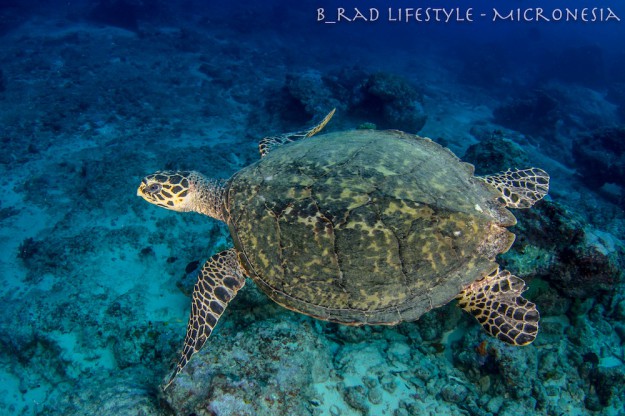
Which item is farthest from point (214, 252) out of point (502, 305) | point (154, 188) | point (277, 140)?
point (502, 305)

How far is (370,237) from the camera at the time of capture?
3057 mm

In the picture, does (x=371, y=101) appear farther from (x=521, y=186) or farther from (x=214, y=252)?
(x=214, y=252)

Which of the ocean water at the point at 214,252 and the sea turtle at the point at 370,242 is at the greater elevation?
the sea turtle at the point at 370,242

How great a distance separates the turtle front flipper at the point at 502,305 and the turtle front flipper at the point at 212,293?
2.56 metres

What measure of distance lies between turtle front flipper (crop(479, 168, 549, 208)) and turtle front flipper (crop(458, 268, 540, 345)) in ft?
3.01

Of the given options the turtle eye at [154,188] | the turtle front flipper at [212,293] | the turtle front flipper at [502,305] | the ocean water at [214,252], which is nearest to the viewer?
the turtle front flipper at [502,305]

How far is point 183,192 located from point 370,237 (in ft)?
9.39

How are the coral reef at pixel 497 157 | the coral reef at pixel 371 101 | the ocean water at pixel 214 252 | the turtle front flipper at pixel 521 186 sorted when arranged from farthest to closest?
the coral reef at pixel 371 101
the coral reef at pixel 497 157
the turtle front flipper at pixel 521 186
the ocean water at pixel 214 252

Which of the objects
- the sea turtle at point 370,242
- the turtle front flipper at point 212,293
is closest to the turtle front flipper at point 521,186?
the sea turtle at point 370,242

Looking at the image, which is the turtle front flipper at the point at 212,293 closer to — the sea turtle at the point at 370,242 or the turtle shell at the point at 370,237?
the sea turtle at the point at 370,242

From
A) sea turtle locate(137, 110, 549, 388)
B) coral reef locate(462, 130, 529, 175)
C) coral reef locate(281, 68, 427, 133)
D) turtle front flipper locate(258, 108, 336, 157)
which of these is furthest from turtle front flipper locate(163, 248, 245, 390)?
coral reef locate(281, 68, 427, 133)

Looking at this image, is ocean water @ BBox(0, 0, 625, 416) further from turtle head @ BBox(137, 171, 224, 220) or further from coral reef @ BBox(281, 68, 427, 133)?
turtle head @ BBox(137, 171, 224, 220)

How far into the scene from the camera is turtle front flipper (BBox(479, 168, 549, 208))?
12.3 feet

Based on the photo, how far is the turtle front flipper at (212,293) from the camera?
11.5ft
